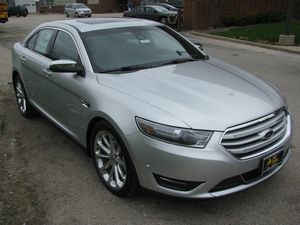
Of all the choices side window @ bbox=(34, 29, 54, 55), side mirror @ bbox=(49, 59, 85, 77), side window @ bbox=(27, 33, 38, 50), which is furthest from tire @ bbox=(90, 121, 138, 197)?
side window @ bbox=(27, 33, 38, 50)

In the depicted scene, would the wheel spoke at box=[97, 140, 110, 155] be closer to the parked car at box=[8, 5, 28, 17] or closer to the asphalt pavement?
the asphalt pavement

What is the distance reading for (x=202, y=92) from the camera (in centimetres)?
373

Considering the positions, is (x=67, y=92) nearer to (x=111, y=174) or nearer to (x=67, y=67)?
(x=67, y=67)

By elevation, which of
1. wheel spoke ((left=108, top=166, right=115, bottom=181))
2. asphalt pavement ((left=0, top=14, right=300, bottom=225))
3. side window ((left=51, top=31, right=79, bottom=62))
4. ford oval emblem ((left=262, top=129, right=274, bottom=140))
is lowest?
asphalt pavement ((left=0, top=14, right=300, bottom=225))

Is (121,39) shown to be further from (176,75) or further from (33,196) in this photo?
(33,196)

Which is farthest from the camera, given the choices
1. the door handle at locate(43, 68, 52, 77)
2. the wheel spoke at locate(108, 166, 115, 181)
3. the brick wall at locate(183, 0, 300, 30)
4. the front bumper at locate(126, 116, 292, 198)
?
the brick wall at locate(183, 0, 300, 30)

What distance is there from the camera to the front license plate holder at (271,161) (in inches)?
136

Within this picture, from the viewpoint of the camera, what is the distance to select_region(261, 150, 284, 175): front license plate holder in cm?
346

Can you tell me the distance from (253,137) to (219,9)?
2115 centimetres

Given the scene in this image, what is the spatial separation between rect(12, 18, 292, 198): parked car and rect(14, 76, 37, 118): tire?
967mm

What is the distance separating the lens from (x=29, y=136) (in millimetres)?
5660

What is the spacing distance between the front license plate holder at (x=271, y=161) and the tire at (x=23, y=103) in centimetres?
372

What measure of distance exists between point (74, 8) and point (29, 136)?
46.6 meters

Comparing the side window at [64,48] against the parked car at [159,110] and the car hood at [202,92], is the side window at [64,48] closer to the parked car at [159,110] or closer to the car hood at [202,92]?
the parked car at [159,110]
